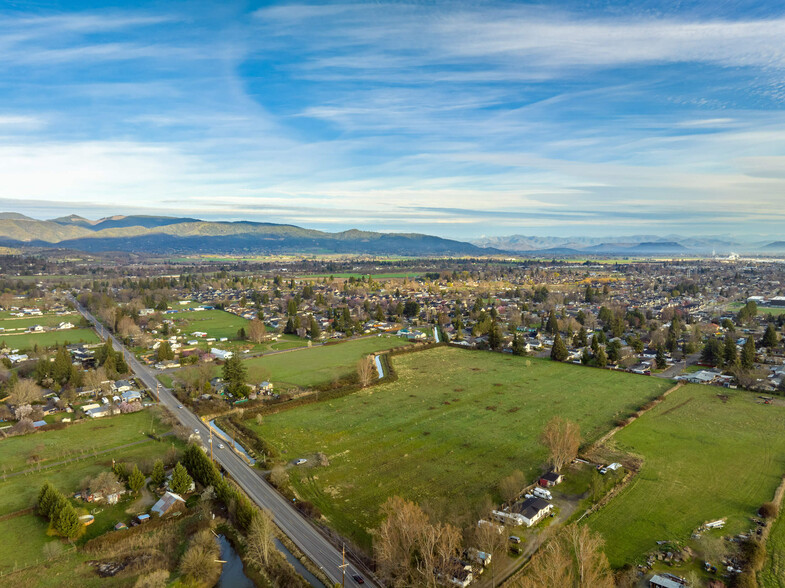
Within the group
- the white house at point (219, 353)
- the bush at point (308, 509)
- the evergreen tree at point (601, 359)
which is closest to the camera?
the bush at point (308, 509)

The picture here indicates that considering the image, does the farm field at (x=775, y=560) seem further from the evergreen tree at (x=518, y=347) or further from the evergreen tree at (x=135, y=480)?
the evergreen tree at (x=518, y=347)

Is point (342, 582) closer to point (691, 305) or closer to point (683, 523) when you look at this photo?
point (683, 523)

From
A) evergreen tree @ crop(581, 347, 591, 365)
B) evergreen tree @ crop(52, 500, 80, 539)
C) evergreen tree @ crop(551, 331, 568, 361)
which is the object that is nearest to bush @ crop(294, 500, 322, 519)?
evergreen tree @ crop(52, 500, 80, 539)

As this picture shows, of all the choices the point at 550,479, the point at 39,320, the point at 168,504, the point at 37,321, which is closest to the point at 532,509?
the point at 550,479

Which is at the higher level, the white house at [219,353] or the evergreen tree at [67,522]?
the evergreen tree at [67,522]

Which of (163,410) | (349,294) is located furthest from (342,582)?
(349,294)

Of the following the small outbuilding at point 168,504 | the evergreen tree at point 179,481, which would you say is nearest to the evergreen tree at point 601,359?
the evergreen tree at point 179,481

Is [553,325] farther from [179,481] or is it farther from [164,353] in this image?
[179,481]
